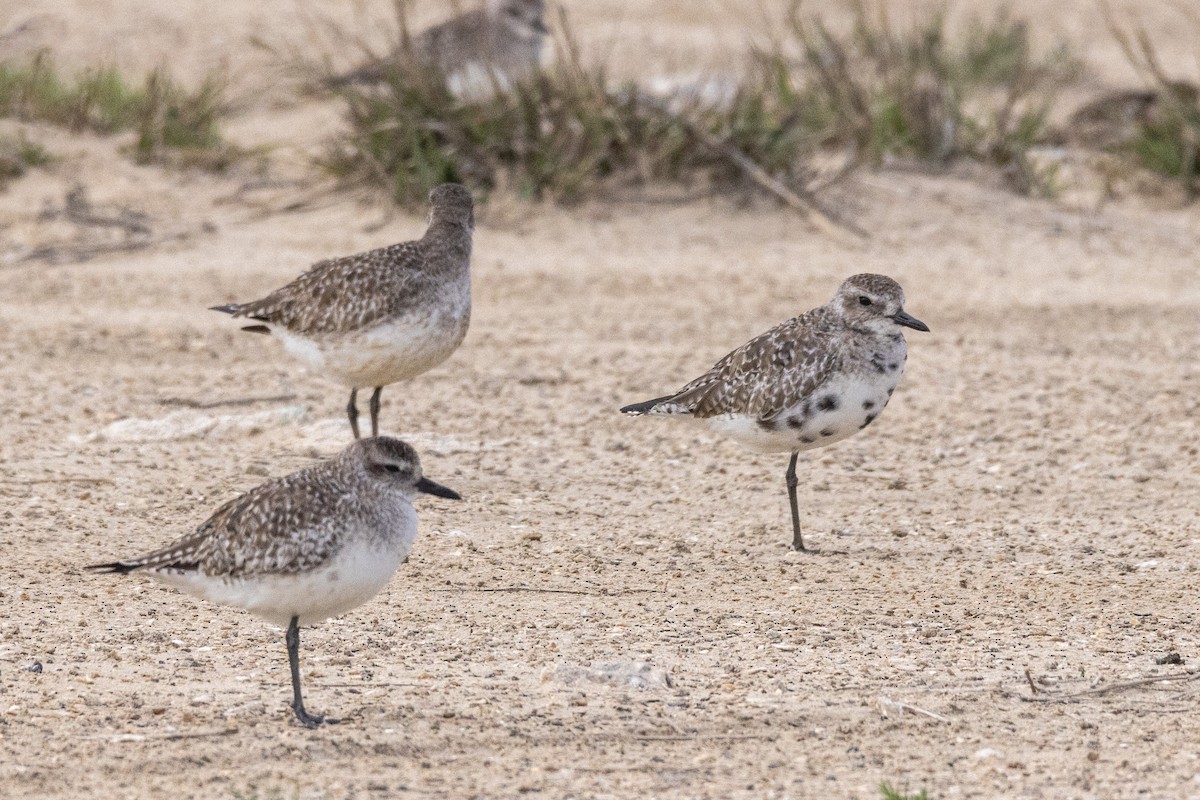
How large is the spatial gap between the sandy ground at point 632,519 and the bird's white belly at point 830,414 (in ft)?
1.73

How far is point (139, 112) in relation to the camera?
13.7 metres

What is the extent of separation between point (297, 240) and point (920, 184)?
5035mm

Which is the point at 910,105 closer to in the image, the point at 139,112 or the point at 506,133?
the point at 506,133

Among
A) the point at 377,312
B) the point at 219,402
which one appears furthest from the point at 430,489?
the point at 219,402

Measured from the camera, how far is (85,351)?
34.4 feet

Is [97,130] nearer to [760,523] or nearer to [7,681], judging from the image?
[760,523]

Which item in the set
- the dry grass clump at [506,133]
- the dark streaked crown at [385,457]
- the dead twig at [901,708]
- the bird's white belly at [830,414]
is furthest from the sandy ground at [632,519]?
the dark streaked crown at [385,457]

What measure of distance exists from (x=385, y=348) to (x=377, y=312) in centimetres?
17

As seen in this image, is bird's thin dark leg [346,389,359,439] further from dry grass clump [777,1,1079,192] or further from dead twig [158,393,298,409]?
dry grass clump [777,1,1079,192]

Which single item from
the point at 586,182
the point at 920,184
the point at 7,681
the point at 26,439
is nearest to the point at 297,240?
the point at 586,182

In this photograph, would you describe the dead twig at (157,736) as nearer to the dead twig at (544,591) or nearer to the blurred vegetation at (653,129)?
the dead twig at (544,591)

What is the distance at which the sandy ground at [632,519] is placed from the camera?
526 cm

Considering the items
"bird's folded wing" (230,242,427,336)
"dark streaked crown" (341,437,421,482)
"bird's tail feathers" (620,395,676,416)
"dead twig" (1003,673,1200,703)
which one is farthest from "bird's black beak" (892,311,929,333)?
"dark streaked crown" (341,437,421,482)

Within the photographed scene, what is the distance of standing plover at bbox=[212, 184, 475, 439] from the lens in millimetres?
8062
